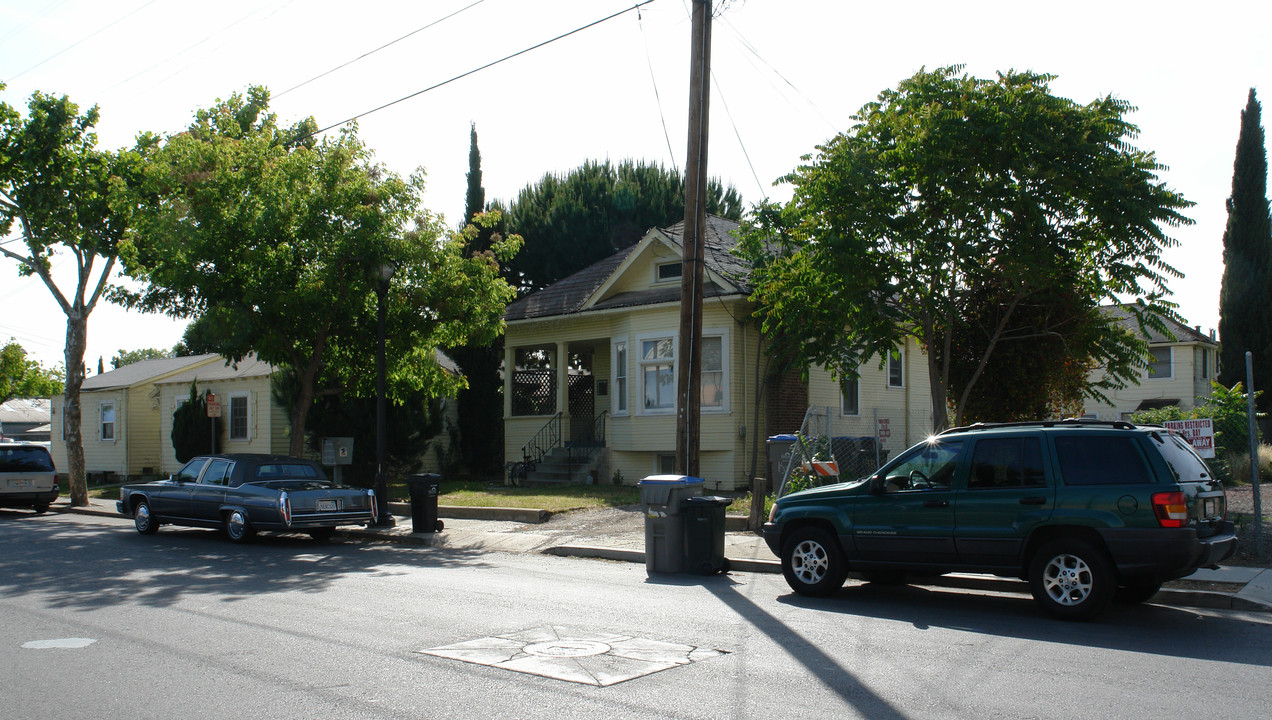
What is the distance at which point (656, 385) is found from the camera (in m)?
22.1

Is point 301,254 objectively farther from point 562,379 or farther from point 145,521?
point 562,379

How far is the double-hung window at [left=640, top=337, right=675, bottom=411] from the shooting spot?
71.3ft

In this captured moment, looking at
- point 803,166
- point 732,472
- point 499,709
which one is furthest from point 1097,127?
point 499,709

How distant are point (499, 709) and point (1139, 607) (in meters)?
6.55

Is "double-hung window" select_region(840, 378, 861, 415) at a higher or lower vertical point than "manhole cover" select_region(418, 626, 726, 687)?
higher

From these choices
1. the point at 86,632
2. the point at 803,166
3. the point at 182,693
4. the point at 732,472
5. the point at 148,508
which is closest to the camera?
the point at 182,693

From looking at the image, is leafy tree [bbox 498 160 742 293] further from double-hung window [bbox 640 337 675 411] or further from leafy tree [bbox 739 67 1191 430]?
leafy tree [bbox 739 67 1191 430]

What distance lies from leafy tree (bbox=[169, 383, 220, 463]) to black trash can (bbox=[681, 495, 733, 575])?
21899mm

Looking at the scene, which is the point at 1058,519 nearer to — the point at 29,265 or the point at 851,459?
the point at 851,459

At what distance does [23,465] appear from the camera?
822 inches

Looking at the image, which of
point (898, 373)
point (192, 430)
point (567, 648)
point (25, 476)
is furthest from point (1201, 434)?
point (192, 430)

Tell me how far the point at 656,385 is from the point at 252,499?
1012 cm

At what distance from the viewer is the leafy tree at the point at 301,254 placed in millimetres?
16859

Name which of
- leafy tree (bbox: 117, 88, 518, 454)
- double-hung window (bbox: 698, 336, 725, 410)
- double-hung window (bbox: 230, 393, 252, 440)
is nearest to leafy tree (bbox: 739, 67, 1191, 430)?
double-hung window (bbox: 698, 336, 725, 410)
